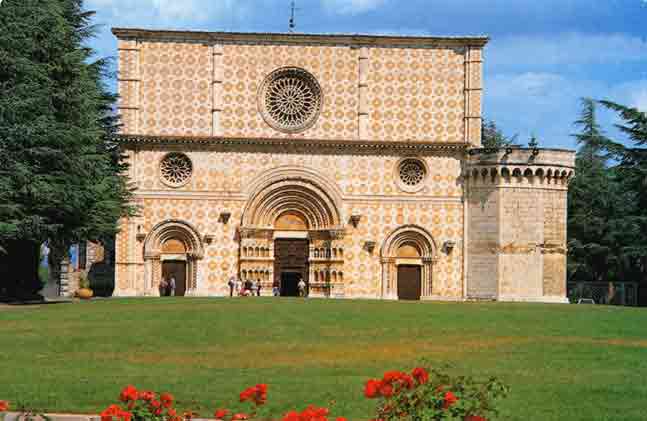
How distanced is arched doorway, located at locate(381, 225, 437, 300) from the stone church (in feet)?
0.22

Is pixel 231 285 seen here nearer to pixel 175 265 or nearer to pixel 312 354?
A: pixel 175 265

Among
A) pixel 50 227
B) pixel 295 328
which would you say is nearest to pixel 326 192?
pixel 50 227

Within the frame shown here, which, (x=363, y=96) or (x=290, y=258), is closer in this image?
(x=363, y=96)

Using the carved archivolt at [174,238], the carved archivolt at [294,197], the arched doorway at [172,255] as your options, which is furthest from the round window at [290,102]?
the arched doorway at [172,255]

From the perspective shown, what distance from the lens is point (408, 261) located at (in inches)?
1955

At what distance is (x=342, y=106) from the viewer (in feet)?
164

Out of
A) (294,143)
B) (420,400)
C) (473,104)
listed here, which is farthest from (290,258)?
(420,400)

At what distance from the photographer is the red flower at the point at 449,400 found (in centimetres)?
1022

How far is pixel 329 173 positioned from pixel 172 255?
8364 millimetres

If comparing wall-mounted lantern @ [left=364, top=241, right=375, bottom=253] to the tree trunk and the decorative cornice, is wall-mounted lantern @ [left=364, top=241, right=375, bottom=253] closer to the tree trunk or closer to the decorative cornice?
the decorative cornice

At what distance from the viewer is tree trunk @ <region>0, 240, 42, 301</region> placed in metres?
41.9

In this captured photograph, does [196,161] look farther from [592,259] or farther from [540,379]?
[540,379]

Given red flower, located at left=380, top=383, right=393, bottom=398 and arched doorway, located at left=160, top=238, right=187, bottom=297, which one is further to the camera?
arched doorway, located at left=160, top=238, right=187, bottom=297

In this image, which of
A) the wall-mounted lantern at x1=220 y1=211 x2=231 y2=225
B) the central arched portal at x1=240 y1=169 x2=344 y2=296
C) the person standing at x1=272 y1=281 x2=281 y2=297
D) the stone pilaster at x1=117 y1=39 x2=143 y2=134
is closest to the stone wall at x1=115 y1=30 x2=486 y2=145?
the stone pilaster at x1=117 y1=39 x2=143 y2=134
